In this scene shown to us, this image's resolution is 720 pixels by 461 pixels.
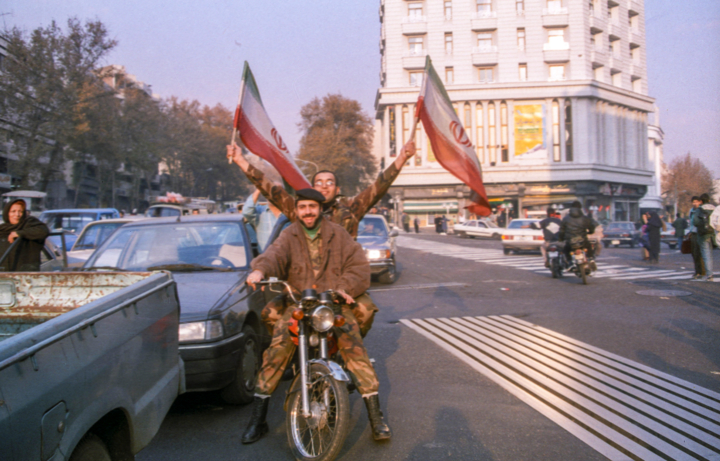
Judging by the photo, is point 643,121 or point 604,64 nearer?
point 604,64

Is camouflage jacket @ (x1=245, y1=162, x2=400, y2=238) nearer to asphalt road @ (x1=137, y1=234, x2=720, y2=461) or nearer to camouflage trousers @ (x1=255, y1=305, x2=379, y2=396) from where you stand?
camouflage trousers @ (x1=255, y1=305, x2=379, y2=396)

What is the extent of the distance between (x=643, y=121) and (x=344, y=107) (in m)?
31.6

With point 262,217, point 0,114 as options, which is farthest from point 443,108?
point 0,114

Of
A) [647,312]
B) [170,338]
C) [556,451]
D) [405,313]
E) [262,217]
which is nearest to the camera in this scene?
[170,338]

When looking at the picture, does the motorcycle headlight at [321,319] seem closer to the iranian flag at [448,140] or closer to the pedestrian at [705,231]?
the iranian flag at [448,140]

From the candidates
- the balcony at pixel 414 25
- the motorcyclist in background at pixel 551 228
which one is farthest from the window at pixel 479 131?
the motorcyclist in background at pixel 551 228

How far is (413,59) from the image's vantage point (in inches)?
2185

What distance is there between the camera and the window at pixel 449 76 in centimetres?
5544

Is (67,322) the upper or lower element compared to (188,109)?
lower

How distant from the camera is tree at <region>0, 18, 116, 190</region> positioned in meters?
26.9

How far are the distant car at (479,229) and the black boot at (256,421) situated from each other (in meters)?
36.4

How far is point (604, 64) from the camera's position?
5719 cm

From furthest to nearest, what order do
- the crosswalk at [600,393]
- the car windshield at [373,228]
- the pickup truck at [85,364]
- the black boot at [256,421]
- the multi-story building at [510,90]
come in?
the multi-story building at [510,90] → the car windshield at [373,228] → the black boot at [256,421] → the crosswalk at [600,393] → the pickup truck at [85,364]

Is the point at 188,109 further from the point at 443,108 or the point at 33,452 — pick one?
the point at 33,452
